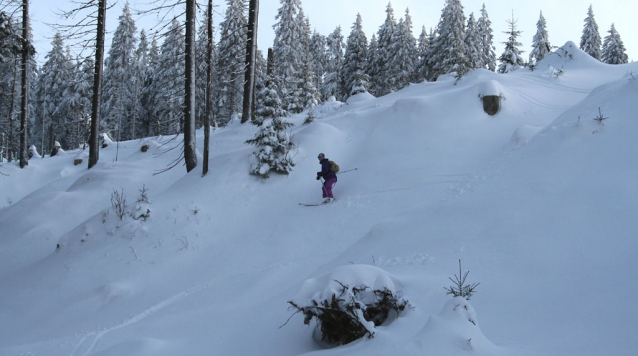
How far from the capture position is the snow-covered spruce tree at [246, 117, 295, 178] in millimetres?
11555

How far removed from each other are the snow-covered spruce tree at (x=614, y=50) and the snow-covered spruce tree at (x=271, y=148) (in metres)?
42.9

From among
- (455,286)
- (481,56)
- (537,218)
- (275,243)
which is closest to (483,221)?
(537,218)

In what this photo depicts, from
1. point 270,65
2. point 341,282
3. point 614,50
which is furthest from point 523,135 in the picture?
point 614,50

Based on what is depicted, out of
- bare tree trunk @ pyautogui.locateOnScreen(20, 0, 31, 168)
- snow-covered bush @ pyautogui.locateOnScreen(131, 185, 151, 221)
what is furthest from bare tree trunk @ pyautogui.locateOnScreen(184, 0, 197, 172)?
bare tree trunk @ pyautogui.locateOnScreen(20, 0, 31, 168)

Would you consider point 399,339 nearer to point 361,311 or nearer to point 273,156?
point 361,311

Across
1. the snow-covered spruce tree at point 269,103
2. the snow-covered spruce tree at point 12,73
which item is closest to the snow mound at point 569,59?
the snow-covered spruce tree at point 269,103

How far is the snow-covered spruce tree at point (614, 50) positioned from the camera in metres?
40.2

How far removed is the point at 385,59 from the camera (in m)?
41.2

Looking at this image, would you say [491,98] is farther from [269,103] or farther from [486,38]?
[486,38]

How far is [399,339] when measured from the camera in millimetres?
3793

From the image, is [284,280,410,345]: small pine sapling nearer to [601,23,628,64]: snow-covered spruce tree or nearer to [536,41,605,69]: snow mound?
[536,41,605,69]: snow mound

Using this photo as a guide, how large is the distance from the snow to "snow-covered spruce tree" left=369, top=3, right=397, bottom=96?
25190mm

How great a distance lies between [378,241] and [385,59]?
37.0 meters

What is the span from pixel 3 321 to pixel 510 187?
10063 mm
